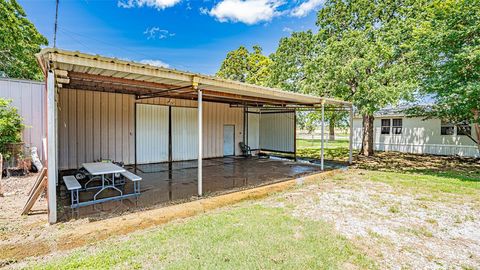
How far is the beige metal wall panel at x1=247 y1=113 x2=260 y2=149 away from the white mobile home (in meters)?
8.09

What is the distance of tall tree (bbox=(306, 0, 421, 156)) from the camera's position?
369 inches

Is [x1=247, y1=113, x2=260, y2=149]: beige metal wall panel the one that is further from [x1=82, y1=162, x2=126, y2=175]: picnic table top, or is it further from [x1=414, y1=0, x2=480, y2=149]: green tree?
[x1=82, y1=162, x2=126, y2=175]: picnic table top

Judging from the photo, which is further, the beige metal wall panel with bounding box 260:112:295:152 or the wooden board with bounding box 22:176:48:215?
the beige metal wall panel with bounding box 260:112:295:152

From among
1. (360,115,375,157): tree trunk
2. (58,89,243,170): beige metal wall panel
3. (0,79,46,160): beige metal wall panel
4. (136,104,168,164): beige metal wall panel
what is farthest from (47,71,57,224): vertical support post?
(360,115,375,157): tree trunk

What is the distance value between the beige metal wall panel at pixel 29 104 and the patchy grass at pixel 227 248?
5.78 m

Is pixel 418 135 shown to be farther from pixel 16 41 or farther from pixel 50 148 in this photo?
pixel 16 41

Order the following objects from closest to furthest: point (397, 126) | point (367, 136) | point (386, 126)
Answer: point (367, 136)
point (397, 126)
point (386, 126)

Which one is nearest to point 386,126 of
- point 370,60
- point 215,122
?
point 370,60

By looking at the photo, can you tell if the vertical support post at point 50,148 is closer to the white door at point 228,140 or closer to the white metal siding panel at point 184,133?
the white metal siding panel at point 184,133

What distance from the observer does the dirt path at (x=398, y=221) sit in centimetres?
304

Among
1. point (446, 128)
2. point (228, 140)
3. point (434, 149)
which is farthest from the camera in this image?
point (434, 149)

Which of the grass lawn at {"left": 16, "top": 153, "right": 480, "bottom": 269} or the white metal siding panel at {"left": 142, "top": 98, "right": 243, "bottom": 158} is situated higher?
the white metal siding panel at {"left": 142, "top": 98, "right": 243, "bottom": 158}

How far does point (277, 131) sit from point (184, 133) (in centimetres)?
479

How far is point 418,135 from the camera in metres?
14.5
